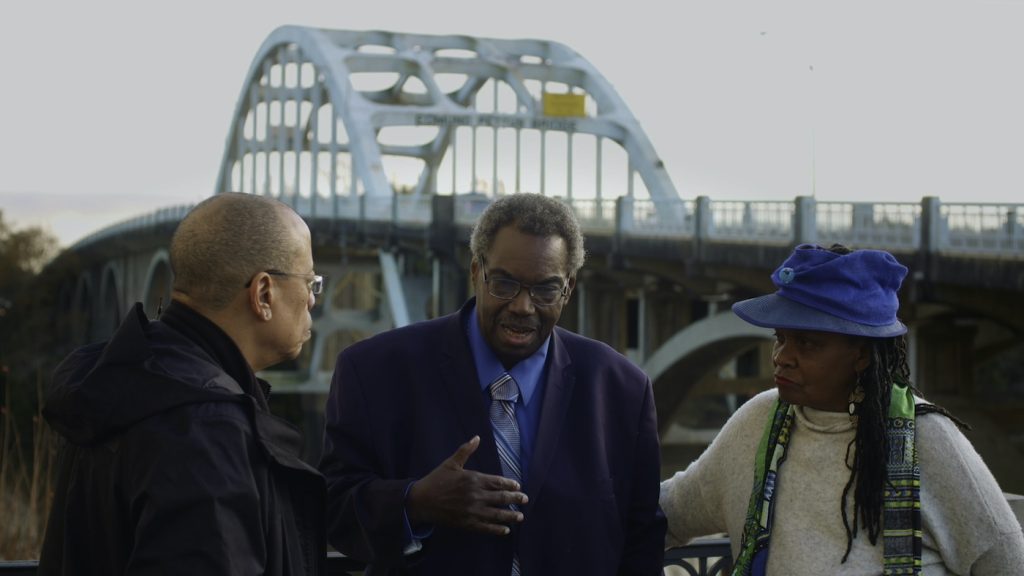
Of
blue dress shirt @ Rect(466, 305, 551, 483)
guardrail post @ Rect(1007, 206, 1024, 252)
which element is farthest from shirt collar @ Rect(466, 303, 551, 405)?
guardrail post @ Rect(1007, 206, 1024, 252)

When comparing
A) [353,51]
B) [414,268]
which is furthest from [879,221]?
[353,51]

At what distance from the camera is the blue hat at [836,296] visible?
10.1ft

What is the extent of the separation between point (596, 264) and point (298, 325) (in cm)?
2149

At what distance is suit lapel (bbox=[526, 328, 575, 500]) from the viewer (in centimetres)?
320

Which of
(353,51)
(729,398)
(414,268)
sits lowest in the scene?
(729,398)

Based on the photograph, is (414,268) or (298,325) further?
(414,268)

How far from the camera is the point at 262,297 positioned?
8.98 feet

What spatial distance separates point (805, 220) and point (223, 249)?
16156mm

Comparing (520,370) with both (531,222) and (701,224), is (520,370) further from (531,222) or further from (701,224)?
(701,224)

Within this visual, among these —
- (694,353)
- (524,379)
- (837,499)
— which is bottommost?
(694,353)


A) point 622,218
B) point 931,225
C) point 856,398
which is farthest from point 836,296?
point 622,218

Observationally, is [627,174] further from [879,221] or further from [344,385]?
[344,385]

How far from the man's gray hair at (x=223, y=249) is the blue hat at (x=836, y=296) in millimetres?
1078

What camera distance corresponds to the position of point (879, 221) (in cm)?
1681
